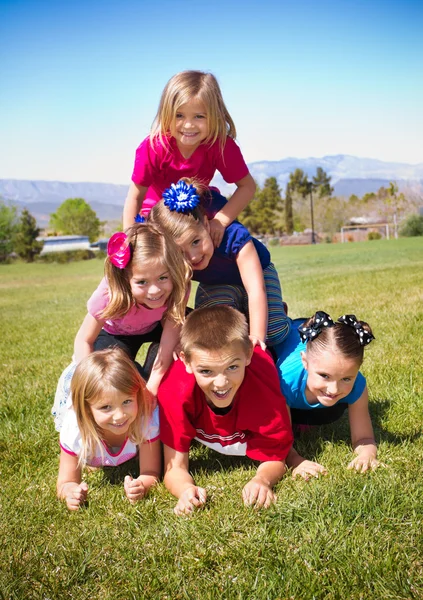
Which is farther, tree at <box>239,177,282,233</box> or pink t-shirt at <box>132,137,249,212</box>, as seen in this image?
tree at <box>239,177,282,233</box>

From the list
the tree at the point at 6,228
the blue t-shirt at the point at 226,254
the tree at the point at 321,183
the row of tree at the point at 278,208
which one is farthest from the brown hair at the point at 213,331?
the tree at the point at 321,183

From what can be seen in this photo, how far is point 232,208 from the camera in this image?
13.3ft

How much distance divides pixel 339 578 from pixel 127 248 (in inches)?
82.0

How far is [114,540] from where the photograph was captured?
2.69 metres

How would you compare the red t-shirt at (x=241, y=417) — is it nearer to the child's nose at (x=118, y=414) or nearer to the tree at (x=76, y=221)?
the child's nose at (x=118, y=414)

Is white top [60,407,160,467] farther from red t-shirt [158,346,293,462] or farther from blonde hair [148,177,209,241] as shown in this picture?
blonde hair [148,177,209,241]

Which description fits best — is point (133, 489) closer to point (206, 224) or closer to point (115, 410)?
point (115, 410)

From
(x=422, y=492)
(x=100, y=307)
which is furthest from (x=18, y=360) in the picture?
(x=422, y=492)

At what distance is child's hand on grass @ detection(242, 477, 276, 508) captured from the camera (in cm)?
288

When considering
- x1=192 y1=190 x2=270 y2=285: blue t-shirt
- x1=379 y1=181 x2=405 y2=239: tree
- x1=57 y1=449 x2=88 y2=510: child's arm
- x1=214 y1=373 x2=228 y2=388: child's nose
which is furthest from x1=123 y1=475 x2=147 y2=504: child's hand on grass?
x1=379 y1=181 x2=405 y2=239: tree

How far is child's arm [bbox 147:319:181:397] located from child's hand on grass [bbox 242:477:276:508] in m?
Answer: 0.84

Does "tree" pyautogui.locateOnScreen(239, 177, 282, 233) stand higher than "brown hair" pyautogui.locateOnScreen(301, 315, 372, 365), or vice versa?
"tree" pyautogui.locateOnScreen(239, 177, 282, 233)

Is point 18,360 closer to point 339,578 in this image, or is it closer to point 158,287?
point 158,287

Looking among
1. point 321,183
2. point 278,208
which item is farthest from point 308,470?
point 321,183
